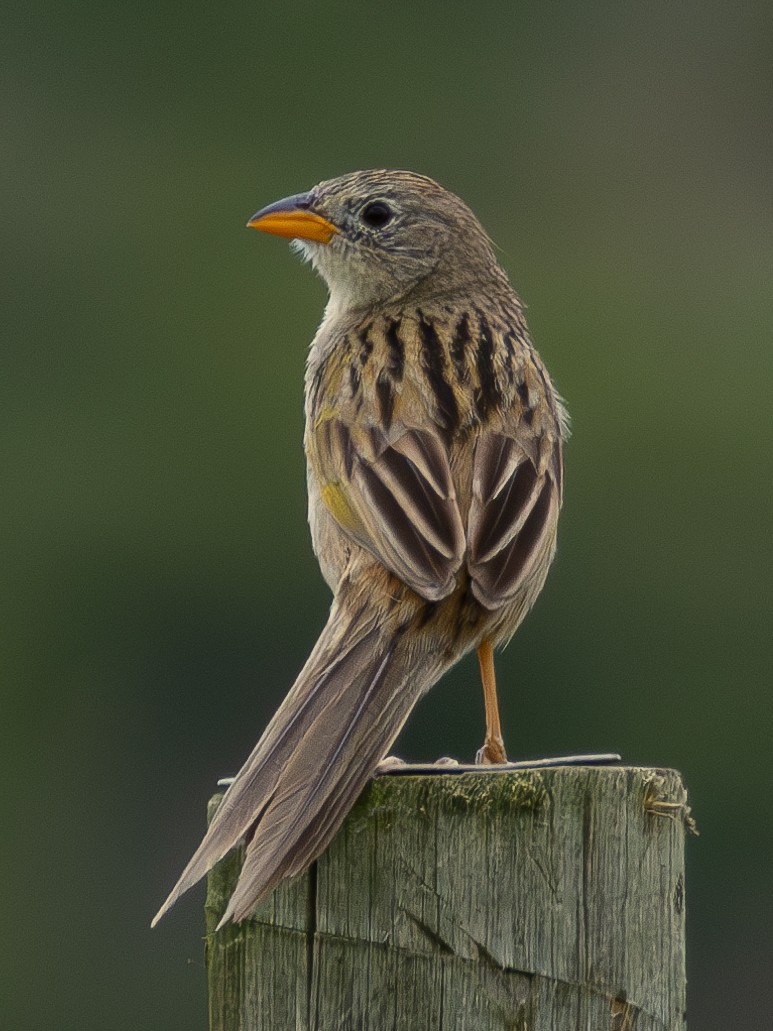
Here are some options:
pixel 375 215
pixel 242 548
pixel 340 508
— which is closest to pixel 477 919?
pixel 340 508

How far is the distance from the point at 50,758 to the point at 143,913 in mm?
4329

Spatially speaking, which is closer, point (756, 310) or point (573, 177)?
point (756, 310)

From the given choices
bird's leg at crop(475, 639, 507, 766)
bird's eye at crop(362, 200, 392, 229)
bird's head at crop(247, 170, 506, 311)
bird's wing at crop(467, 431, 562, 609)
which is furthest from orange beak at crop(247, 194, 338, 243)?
bird's leg at crop(475, 639, 507, 766)

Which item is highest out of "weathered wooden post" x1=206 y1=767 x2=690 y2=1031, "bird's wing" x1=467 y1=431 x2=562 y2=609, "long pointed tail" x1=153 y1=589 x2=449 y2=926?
"bird's wing" x1=467 y1=431 x2=562 y2=609

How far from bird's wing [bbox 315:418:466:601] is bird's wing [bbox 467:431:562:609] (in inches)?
3.3

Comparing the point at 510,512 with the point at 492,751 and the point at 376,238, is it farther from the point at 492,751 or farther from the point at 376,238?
the point at 376,238

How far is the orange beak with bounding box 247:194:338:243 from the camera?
9.50 meters

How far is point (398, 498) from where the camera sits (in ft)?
24.6

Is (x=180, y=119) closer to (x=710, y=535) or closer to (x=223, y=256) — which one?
(x=223, y=256)

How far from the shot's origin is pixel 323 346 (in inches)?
353

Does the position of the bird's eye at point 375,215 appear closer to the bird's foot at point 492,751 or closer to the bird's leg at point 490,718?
the bird's leg at point 490,718

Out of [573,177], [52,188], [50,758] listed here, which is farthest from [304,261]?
[573,177]

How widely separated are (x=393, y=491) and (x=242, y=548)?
30.4 metres

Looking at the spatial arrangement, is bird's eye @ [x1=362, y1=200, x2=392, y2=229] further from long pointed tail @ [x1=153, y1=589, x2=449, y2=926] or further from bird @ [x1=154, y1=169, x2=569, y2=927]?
long pointed tail @ [x1=153, y1=589, x2=449, y2=926]
